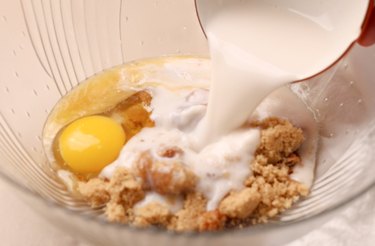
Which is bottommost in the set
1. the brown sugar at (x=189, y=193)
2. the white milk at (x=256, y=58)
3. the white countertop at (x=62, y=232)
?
the white countertop at (x=62, y=232)

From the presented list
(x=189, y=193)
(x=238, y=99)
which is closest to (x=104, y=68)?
(x=238, y=99)

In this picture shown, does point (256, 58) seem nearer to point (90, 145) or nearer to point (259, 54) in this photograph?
point (259, 54)

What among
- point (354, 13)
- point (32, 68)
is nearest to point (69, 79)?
point (32, 68)

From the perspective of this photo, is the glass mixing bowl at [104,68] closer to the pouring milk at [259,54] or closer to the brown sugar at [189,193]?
the brown sugar at [189,193]

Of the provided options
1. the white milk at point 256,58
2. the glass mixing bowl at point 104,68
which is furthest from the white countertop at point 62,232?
the white milk at point 256,58

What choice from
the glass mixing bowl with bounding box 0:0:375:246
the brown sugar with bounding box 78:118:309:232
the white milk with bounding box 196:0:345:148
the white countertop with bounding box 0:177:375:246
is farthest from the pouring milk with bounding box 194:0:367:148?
the white countertop with bounding box 0:177:375:246
